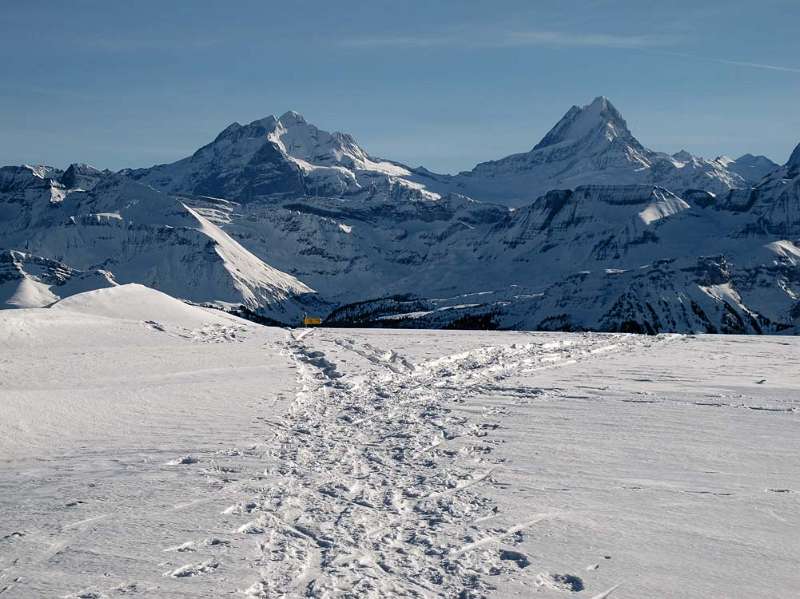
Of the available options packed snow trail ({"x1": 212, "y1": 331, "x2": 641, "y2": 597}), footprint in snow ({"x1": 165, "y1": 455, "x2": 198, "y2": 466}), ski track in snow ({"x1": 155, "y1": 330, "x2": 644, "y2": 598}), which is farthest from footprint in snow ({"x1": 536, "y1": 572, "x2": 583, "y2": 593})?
footprint in snow ({"x1": 165, "y1": 455, "x2": 198, "y2": 466})

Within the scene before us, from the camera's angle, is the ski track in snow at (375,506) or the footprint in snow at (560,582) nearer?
the footprint in snow at (560,582)

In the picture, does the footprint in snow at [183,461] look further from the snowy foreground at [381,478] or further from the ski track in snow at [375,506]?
the ski track in snow at [375,506]

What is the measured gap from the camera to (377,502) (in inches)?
631

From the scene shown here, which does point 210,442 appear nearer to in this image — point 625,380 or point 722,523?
point 722,523

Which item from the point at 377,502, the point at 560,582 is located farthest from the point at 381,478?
the point at 560,582

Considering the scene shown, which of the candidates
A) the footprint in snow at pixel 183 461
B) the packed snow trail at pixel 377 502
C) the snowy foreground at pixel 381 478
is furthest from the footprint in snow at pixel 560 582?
the footprint in snow at pixel 183 461

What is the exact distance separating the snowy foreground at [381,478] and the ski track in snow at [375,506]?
58mm

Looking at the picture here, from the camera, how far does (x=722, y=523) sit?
15227 mm

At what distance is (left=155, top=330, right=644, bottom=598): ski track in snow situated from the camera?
1268 centimetres

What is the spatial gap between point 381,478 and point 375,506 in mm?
1888

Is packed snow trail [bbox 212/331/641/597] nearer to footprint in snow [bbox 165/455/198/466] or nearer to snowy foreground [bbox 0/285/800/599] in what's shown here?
snowy foreground [bbox 0/285/800/599]

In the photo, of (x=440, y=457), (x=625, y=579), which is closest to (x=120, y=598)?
(x=625, y=579)

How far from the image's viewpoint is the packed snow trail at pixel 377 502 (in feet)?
41.6

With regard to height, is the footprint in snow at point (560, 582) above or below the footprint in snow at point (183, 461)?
below
